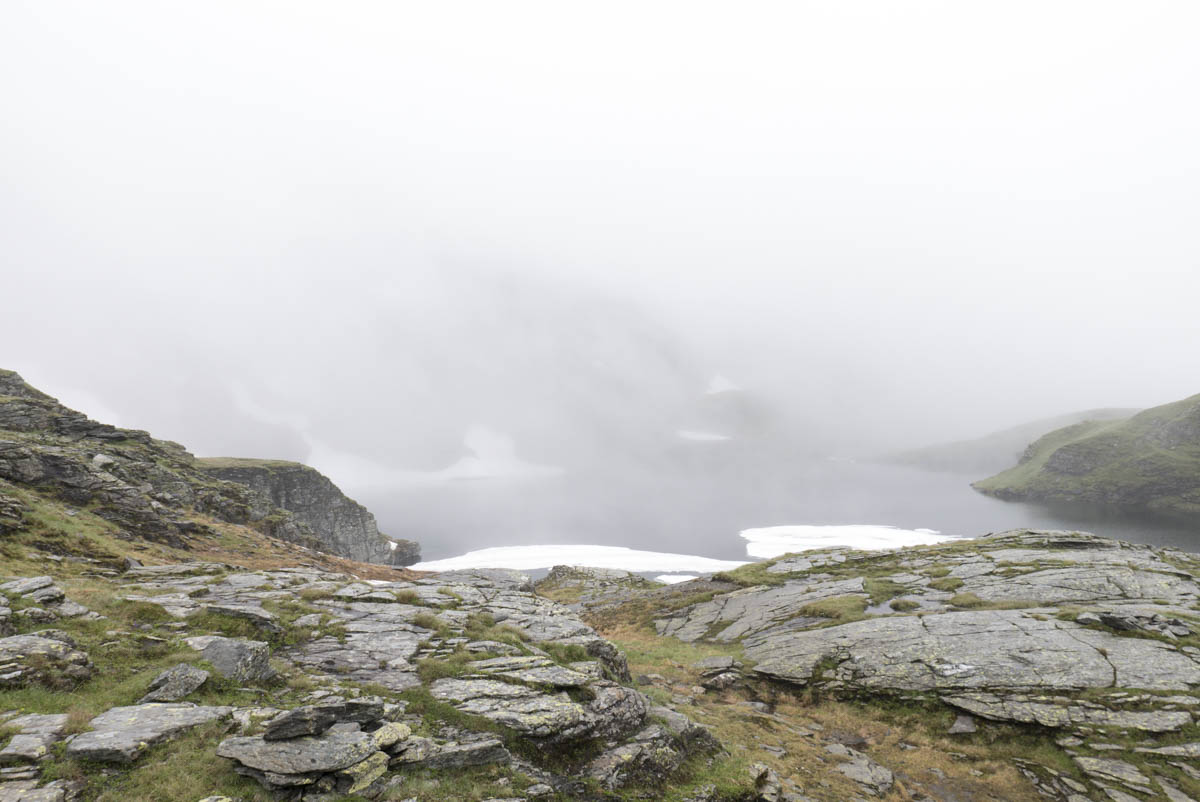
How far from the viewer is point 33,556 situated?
23609mm

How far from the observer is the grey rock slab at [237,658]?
47.9 ft

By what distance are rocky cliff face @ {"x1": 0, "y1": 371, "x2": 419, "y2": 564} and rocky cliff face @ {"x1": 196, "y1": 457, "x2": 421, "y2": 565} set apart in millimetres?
35357

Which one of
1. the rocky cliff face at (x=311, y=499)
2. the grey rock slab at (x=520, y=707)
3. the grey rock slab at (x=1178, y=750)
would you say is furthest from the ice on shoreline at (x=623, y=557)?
the grey rock slab at (x=520, y=707)

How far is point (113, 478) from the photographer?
36.5 m

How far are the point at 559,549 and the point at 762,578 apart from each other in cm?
14181

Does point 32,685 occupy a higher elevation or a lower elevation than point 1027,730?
higher

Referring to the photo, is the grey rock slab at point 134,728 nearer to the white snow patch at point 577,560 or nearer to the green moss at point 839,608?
the green moss at point 839,608

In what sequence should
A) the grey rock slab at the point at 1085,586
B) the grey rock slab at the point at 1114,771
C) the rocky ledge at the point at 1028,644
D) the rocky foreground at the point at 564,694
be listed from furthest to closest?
the grey rock slab at the point at 1085,586
the rocky ledge at the point at 1028,644
the grey rock slab at the point at 1114,771
the rocky foreground at the point at 564,694

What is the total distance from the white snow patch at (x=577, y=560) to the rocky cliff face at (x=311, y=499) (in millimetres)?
20745

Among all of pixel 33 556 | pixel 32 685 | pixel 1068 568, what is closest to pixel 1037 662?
pixel 1068 568

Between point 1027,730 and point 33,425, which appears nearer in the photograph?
point 1027,730

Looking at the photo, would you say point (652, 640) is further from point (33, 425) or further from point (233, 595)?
point (33, 425)

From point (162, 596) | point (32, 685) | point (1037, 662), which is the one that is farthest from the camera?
point (1037, 662)

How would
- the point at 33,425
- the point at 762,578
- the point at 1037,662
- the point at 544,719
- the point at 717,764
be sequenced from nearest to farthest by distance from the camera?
the point at 544,719 → the point at 717,764 → the point at 1037,662 → the point at 33,425 → the point at 762,578
